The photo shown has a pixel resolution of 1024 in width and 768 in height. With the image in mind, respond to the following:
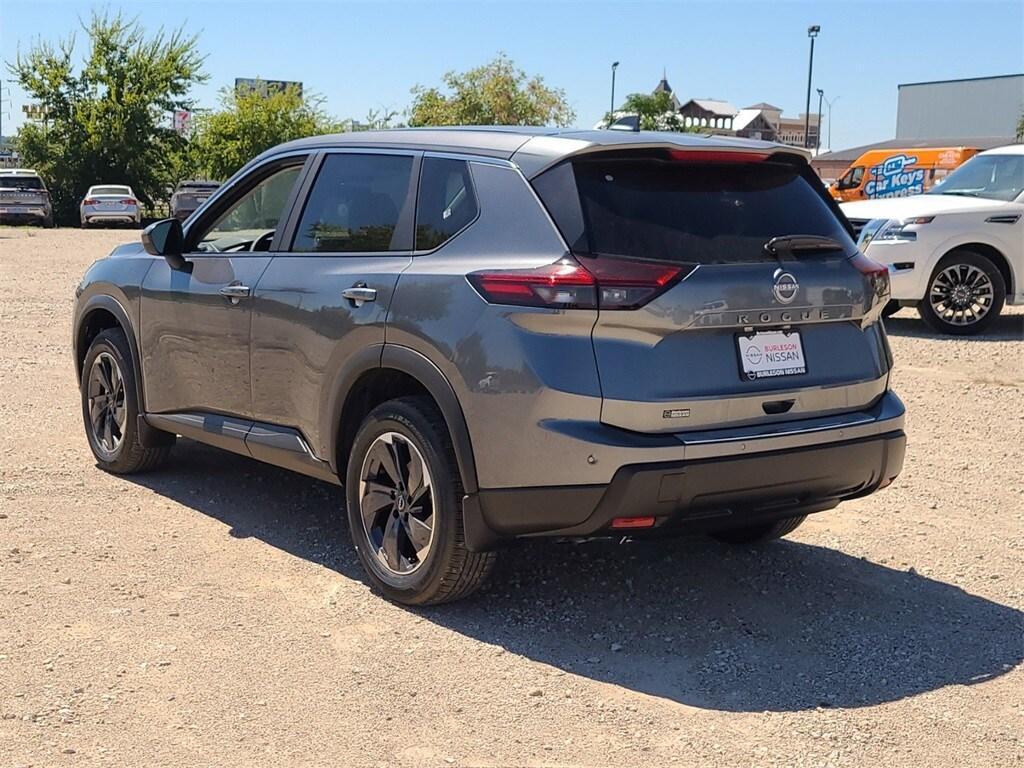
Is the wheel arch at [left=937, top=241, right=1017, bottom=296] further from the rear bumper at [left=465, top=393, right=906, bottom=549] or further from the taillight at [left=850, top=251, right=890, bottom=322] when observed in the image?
the rear bumper at [left=465, top=393, right=906, bottom=549]

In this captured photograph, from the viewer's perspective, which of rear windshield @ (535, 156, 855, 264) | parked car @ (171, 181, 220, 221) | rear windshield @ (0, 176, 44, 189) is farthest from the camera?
rear windshield @ (0, 176, 44, 189)

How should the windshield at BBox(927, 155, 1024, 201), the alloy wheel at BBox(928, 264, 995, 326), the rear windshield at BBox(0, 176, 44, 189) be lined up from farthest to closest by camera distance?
the rear windshield at BBox(0, 176, 44, 189) < the windshield at BBox(927, 155, 1024, 201) < the alloy wheel at BBox(928, 264, 995, 326)

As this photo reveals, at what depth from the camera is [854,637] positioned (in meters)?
4.70

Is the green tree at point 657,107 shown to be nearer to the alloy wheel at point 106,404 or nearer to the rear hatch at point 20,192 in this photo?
the rear hatch at point 20,192

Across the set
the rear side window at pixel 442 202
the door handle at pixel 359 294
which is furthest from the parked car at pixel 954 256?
the door handle at pixel 359 294

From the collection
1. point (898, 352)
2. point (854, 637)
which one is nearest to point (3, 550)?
point (854, 637)

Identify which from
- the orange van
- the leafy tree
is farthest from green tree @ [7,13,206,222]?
the orange van

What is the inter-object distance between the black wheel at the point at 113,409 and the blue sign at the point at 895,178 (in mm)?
28007

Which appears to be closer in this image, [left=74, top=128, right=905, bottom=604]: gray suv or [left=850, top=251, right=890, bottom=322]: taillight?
[left=74, top=128, right=905, bottom=604]: gray suv

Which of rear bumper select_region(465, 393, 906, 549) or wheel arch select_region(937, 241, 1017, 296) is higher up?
wheel arch select_region(937, 241, 1017, 296)

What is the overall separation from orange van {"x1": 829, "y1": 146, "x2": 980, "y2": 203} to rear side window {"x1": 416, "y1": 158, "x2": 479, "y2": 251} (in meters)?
27.8

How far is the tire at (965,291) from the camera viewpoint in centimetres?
1267

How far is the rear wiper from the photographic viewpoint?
457cm

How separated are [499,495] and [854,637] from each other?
57.2 inches
